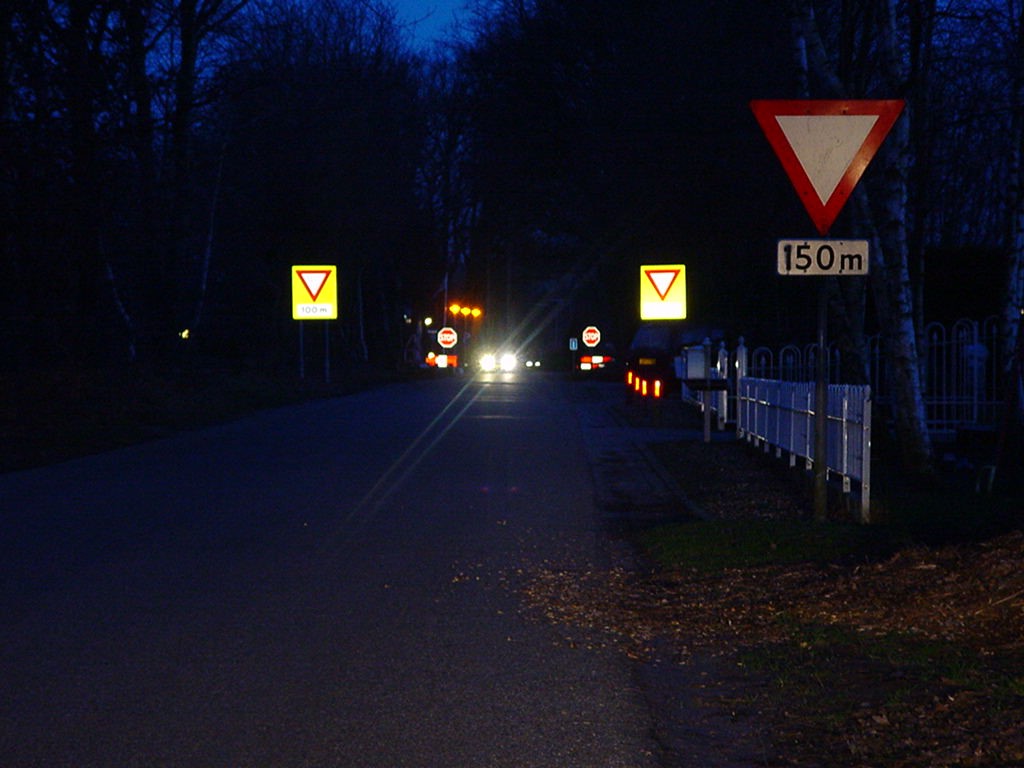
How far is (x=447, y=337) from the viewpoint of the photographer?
59.6 metres

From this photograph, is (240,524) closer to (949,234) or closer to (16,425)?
(16,425)

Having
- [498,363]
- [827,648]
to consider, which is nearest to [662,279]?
[827,648]

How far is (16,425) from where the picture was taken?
22797 millimetres

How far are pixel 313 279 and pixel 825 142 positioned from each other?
33.2 metres

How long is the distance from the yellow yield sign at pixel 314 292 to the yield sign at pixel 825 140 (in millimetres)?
32561

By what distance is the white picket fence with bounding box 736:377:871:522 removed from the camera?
11.4m

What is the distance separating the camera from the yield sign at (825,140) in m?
9.79

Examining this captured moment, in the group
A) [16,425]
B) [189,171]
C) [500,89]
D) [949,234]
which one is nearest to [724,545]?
[16,425]

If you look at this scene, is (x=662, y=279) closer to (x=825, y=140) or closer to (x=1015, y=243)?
(x=1015, y=243)

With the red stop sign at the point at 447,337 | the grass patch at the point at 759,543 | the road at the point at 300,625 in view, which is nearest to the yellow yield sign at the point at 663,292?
the road at the point at 300,625

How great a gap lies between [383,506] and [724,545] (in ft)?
13.5

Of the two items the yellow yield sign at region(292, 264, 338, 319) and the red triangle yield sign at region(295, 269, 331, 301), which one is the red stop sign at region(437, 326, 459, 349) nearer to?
the yellow yield sign at region(292, 264, 338, 319)

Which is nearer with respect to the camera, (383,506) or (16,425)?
(383,506)

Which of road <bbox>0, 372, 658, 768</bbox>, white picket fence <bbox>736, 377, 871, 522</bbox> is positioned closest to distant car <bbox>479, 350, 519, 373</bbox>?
white picket fence <bbox>736, 377, 871, 522</bbox>
